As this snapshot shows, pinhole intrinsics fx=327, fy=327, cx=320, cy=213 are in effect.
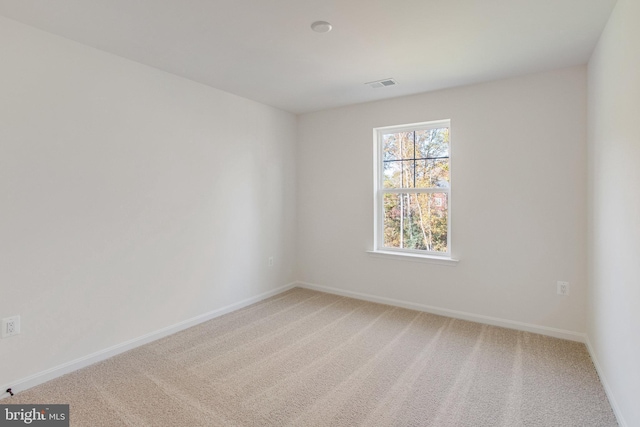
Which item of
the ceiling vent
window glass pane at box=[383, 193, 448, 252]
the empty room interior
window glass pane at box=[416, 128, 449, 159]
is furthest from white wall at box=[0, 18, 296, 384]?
window glass pane at box=[416, 128, 449, 159]

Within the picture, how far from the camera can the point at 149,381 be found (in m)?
2.22

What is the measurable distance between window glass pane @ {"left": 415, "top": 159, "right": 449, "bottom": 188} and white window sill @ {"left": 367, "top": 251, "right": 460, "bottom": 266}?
0.79 metres

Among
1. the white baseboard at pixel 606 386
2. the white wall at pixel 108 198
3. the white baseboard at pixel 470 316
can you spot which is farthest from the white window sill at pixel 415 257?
the white wall at pixel 108 198

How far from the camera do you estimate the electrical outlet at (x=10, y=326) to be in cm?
206

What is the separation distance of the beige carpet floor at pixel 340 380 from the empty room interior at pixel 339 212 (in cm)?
2

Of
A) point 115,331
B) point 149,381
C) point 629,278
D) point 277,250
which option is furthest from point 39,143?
point 629,278

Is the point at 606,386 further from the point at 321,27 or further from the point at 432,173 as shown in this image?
the point at 321,27

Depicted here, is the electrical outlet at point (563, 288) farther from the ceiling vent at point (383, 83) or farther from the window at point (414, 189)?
the ceiling vent at point (383, 83)

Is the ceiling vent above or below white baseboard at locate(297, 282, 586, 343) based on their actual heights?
above

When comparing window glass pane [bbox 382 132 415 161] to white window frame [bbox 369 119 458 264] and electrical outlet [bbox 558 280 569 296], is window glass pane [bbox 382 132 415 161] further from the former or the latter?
electrical outlet [bbox 558 280 569 296]

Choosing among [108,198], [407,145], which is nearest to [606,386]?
[407,145]

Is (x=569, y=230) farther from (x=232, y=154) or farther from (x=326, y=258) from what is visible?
(x=232, y=154)

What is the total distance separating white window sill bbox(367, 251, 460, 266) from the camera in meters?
3.44

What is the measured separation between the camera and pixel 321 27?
2.16m
